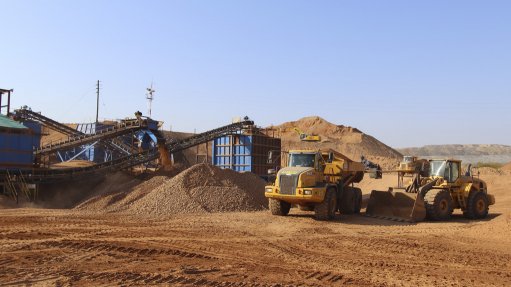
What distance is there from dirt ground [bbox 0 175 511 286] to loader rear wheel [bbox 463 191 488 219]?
3.04 metres

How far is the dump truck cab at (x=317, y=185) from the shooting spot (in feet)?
55.7

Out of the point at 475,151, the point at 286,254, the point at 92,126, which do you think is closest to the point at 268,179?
the point at 286,254

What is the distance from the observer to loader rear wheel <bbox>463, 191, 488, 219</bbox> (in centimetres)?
1916

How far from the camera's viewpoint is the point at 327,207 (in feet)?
56.3

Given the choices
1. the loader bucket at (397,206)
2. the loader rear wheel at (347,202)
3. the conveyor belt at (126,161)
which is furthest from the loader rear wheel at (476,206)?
the conveyor belt at (126,161)

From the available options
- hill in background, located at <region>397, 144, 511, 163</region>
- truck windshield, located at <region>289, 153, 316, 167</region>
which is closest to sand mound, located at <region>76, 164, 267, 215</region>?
truck windshield, located at <region>289, 153, 316, 167</region>

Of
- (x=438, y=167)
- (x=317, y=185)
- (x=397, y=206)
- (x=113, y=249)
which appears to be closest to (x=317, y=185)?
(x=317, y=185)

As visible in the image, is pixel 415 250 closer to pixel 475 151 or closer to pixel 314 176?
pixel 314 176

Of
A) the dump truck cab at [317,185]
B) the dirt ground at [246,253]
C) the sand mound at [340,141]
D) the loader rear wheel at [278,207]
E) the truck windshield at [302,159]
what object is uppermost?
the sand mound at [340,141]

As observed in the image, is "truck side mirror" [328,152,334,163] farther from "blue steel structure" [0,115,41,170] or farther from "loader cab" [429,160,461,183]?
"blue steel structure" [0,115,41,170]

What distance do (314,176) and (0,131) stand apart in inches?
605

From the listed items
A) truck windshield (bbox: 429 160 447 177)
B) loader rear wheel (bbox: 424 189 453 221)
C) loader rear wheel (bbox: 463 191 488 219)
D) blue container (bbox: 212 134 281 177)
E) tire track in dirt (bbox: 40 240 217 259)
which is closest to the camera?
tire track in dirt (bbox: 40 240 217 259)

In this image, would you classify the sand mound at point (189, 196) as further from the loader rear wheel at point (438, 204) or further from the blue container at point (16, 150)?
the loader rear wheel at point (438, 204)

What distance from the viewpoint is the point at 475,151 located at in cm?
12650
